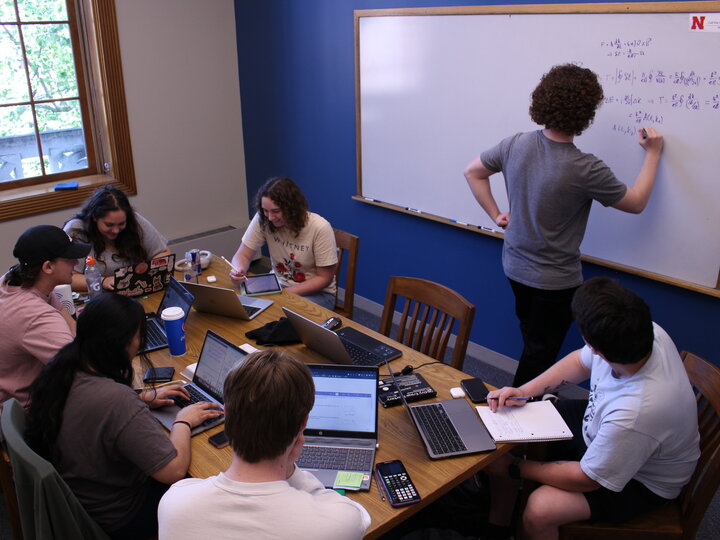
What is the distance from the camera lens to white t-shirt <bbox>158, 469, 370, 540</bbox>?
1199 millimetres

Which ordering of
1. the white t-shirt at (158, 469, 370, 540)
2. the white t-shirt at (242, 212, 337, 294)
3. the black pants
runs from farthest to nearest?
1. the white t-shirt at (242, 212, 337, 294)
2. the black pants
3. the white t-shirt at (158, 469, 370, 540)

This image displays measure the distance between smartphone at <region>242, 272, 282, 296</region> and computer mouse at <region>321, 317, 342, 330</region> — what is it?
0.43 meters

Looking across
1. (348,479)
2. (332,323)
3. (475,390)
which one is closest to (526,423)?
(475,390)

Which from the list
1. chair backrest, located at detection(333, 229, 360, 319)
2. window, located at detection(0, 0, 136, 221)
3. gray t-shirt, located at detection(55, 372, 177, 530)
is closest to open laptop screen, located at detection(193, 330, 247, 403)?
gray t-shirt, located at detection(55, 372, 177, 530)

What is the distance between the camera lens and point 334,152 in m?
4.28

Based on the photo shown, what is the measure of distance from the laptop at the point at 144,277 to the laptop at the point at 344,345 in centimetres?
89

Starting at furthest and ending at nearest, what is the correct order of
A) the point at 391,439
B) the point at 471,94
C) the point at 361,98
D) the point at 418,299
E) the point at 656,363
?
the point at 361,98 < the point at 471,94 < the point at 418,299 < the point at 391,439 < the point at 656,363

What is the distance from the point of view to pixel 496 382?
3.46m

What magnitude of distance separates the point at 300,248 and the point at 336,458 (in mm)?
1519

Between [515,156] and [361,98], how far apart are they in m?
1.60

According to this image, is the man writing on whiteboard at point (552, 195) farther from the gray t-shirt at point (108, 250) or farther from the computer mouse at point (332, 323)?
the gray t-shirt at point (108, 250)

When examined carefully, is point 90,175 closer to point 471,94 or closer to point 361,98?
point 361,98

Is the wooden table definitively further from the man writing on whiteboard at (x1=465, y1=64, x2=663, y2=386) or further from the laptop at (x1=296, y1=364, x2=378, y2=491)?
the man writing on whiteboard at (x1=465, y1=64, x2=663, y2=386)

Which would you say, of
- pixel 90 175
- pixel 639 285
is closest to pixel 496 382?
pixel 639 285
